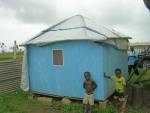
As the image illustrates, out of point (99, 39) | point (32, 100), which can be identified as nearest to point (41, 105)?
point (32, 100)

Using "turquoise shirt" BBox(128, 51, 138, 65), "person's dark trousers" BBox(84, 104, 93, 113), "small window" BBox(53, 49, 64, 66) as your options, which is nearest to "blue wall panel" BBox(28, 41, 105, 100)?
"small window" BBox(53, 49, 64, 66)

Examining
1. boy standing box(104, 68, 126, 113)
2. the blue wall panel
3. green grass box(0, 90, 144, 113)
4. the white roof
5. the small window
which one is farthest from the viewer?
the small window

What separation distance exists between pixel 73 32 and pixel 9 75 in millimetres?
3300

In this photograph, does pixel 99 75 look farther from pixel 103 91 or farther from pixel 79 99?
pixel 79 99

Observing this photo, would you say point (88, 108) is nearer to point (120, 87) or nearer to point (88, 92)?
point (88, 92)

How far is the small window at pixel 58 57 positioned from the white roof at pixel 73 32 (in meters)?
0.44

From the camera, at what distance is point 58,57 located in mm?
10789

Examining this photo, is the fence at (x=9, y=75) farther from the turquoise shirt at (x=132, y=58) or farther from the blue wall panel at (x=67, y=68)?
the turquoise shirt at (x=132, y=58)

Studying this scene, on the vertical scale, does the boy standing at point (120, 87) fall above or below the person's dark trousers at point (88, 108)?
above

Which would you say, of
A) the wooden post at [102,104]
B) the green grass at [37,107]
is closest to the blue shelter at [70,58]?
the wooden post at [102,104]

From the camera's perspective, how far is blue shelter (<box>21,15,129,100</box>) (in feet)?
32.6

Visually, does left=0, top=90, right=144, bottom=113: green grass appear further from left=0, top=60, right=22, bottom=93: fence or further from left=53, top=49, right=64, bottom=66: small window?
left=53, top=49, right=64, bottom=66: small window

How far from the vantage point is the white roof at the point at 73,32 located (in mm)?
10067

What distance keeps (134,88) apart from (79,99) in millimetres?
1773
